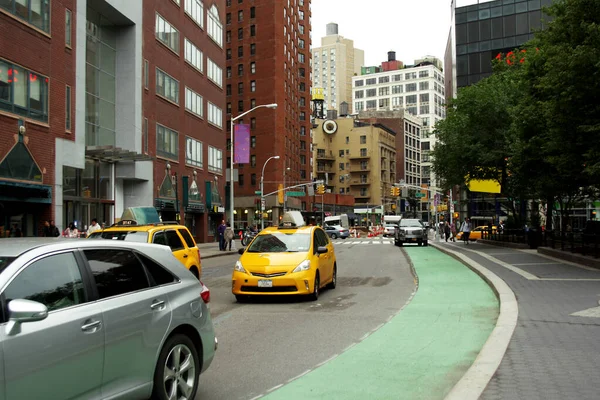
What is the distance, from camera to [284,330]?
9.16 metres

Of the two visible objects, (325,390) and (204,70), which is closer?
(325,390)

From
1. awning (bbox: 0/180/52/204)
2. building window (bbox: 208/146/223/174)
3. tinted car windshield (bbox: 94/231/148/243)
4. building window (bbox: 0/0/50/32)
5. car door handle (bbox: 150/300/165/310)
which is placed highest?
building window (bbox: 0/0/50/32)

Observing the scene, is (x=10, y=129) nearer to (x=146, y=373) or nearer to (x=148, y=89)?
(x=148, y=89)

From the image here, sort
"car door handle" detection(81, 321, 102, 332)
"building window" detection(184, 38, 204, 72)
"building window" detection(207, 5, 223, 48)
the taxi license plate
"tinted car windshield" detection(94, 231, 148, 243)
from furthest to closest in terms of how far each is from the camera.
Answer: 1. "building window" detection(207, 5, 223, 48)
2. "building window" detection(184, 38, 204, 72)
3. "tinted car windshield" detection(94, 231, 148, 243)
4. the taxi license plate
5. "car door handle" detection(81, 321, 102, 332)

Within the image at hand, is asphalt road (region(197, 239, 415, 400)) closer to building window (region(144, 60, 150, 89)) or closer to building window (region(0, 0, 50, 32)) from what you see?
building window (region(0, 0, 50, 32))

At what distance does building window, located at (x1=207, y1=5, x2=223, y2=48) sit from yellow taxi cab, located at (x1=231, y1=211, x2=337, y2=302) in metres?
41.2

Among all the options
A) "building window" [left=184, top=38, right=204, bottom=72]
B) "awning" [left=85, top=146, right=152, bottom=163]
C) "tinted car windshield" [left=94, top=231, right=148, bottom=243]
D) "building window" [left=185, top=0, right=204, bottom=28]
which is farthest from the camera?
"building window" [left=185, top=0, right=204, bottom=28]

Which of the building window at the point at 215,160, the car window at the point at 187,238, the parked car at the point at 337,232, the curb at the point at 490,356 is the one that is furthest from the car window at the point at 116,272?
the parked car at the point at 337,232

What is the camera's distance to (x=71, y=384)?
3801mm

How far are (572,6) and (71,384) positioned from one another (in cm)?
1886

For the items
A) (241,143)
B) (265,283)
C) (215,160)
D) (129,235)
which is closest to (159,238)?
(129,235)

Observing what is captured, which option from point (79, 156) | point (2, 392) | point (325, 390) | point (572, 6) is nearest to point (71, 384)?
point (2, 392)

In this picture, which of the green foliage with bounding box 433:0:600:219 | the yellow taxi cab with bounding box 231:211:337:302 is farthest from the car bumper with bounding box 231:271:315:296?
the green foliage with bounding box 433:0:600:219

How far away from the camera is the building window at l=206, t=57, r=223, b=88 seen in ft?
166
